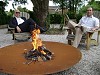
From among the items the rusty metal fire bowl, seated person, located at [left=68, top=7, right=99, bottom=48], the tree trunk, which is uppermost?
the tree trunk

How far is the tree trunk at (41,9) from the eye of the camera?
833cm

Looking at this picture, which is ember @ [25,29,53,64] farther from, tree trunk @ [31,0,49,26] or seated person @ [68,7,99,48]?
tree trunk @ [31,0,49,26]

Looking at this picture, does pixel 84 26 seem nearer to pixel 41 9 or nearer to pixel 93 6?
pixel 41 9

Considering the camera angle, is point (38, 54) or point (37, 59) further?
point (38, 54)

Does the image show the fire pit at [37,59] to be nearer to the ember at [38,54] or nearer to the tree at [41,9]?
the ember at [38,54]

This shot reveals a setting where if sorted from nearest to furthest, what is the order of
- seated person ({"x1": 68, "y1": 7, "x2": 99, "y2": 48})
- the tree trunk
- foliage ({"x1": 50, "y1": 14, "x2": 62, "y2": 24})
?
1. seated person ({"x1": 68, "y1": 7, "x2": 99, "y2": 48})
2. the tree trunk
3. foliage ({"x1": 50, "y1": 14, "x2": 62, "y2": 24})

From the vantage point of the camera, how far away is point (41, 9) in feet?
27.7

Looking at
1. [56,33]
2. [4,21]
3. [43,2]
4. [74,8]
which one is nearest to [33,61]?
[56,33]

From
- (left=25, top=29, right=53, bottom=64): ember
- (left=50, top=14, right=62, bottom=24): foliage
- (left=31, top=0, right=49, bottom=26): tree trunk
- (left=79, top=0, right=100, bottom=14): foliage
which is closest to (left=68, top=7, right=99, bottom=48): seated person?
(left=25, top=29, right=53, bottom=64): ember

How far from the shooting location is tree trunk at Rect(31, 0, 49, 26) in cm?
833

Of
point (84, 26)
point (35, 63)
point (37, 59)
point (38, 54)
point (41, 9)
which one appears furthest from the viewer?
point (41, 9)

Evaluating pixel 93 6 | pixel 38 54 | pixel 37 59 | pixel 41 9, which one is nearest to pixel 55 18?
pixel 93 6

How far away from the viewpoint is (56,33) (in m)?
8.05

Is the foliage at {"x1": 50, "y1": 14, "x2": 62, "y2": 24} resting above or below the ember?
above
